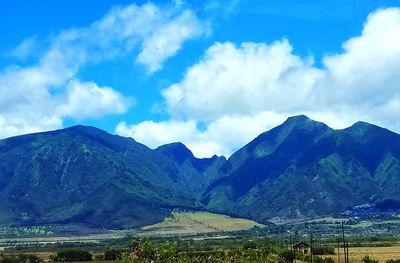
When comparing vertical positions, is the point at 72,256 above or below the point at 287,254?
above

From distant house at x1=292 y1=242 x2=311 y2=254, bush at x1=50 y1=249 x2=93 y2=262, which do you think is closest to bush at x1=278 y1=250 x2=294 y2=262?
distant house at x1=292 y1=242 x2=311 y2=254

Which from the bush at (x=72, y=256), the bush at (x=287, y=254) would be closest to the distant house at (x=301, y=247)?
the bush at (x=287, y=254)

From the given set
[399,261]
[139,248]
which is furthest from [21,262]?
[139,248]

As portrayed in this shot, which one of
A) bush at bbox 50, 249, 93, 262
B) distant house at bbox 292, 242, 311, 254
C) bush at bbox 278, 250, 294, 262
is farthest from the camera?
bush at bbox 50, 249, 93, 262

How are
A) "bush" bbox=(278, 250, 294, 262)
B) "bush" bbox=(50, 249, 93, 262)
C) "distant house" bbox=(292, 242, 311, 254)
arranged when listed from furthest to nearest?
1. "bush" bbox=(50, 249, 93, 262)
2. "distant house" bbox=(292, 242, 311, 254)
3. "bush" bbox=(278, 250, 294, 262)

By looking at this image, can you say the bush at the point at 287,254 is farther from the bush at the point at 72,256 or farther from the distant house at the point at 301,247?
the bush at the point at 72,256

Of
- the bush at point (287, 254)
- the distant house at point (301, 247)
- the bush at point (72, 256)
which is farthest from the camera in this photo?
the bush at point (72, 256)

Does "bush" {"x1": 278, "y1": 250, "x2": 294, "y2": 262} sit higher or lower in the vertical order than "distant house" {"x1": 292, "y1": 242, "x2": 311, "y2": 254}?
lower

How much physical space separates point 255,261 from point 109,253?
104645mm

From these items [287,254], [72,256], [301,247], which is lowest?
[287,254]

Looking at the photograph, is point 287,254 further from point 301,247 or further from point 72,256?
point 72,256

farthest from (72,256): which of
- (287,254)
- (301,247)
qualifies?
(287,254)

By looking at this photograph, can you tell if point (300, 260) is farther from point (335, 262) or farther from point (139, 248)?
point (139, 248)

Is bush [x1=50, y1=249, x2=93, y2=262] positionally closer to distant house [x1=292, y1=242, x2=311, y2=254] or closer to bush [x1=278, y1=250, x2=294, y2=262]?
distant house [x1=292, y1=242, x2=311, y2=254]
